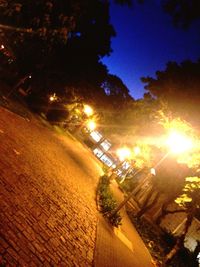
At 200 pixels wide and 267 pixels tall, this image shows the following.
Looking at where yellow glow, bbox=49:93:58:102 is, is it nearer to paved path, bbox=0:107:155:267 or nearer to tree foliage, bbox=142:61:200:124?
tree foliage, bbox=142:61:200:124

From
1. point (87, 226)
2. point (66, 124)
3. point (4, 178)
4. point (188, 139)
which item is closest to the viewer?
point (4, 178)

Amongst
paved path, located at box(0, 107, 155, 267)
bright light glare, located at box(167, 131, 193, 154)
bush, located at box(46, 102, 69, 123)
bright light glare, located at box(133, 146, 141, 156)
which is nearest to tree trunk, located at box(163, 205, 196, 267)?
paved path, located at box(0, 107, 155, 267)

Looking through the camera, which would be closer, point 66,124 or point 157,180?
point 157,180

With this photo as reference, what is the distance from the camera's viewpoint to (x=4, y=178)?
7656mm

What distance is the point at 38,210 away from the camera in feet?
24.7

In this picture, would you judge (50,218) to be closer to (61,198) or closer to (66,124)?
(61,198)

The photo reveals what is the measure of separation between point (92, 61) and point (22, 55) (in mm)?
6619

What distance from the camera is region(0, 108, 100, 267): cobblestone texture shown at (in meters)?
5.71

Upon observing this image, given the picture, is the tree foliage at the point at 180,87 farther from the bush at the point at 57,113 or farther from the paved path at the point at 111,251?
the bush at the point at 57,113

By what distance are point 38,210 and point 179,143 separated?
324 inches

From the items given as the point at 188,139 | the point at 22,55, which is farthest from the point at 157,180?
the point at 22,55

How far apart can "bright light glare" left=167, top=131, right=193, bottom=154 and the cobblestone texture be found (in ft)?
16.2

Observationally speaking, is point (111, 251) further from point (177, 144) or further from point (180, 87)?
point (180, 87)

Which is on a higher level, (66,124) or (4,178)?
(66,124)
